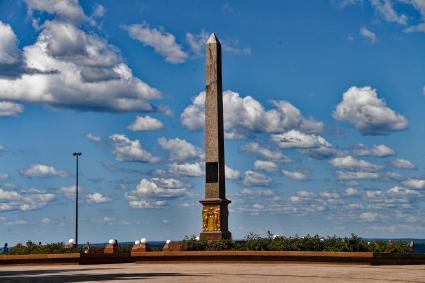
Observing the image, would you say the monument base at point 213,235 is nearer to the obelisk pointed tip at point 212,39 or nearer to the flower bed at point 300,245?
the flower bed at point 300,245

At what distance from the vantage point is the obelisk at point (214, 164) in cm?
3625

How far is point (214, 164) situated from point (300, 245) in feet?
22.7

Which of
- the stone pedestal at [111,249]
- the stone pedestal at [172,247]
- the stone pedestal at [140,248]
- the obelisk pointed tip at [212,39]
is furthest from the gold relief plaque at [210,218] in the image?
the obelisk pointed tip at [212,39]

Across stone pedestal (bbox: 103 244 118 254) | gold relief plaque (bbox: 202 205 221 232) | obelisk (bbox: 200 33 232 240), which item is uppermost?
obelisk (bbox: 200 33 232 240)

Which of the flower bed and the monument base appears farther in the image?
the monument base

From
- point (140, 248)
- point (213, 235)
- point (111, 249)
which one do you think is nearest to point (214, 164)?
point (213, 235)

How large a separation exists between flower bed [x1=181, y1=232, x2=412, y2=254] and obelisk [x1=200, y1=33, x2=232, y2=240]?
3.03 metres

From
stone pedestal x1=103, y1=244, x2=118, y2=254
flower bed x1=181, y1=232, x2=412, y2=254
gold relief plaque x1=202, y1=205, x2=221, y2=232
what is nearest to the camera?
flower bed x1=181, y1=232, x2=412, y2=254

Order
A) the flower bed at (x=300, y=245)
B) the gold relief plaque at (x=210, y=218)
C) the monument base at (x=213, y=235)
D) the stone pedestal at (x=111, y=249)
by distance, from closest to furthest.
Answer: the flower bed at (x=300, y=245) < the stone pedestal at (x=111, y=249) < the monument base at (x=213, y=235) < the gold relief plaque at (x=210, y=218)

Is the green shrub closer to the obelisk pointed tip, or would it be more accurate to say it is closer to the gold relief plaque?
the gold relief plaque

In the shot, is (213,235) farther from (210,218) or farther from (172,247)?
(172,247)

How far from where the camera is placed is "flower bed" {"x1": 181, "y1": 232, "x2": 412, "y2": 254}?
30.2 m

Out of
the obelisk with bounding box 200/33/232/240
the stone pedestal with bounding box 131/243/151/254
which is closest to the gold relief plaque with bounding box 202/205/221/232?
the obelisk with bounding box 200/33/232/240

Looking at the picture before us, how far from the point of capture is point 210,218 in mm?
36625
